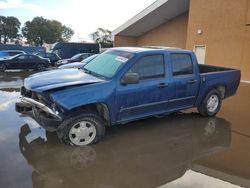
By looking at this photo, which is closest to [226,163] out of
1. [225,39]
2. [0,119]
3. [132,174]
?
[132,174]

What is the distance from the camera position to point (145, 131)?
598 cm

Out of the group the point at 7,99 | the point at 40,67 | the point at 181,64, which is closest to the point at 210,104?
the point at 181,64

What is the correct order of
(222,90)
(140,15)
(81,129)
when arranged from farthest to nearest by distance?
1. (140,15)
2. (222,90)
3. (81,129)

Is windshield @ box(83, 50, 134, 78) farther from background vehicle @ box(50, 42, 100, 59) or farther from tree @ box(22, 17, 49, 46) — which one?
tree @ box(22, 17, 49, 46)

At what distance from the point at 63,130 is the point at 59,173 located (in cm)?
94

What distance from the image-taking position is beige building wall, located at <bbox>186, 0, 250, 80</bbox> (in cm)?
1458

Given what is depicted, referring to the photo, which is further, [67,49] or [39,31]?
[39,31]

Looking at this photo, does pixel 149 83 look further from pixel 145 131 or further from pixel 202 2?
pixel 202 2

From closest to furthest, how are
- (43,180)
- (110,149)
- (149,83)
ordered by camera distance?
(43,180)
(110,149)
(149,83)

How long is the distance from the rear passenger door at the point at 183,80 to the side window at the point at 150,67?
33 cm

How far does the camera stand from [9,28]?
74.5 metres

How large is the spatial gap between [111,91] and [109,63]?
0.98 metres

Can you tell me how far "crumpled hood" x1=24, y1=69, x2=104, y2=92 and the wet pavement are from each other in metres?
1.06

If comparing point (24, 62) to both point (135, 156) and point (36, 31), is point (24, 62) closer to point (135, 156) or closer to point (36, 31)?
point (135, 156)
